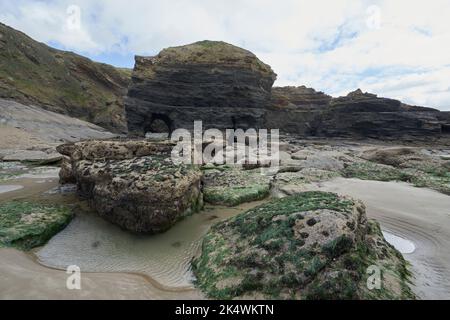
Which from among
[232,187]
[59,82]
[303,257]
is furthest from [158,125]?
[303,257]

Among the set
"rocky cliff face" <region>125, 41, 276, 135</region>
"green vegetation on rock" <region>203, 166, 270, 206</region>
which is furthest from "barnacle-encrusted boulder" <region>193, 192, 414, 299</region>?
"rocky cliff face" <region>125, 41, 276, 135</region>

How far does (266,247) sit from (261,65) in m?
50.2

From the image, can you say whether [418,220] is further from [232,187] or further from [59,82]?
[59,82]

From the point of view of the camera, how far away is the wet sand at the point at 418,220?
6160 mm

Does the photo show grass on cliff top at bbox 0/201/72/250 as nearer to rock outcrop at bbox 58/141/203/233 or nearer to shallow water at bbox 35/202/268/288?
shallow water at bbox 35/202/268/288

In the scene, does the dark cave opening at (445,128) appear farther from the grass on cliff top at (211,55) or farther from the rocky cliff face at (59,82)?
the rocky cliff face at (59,82)

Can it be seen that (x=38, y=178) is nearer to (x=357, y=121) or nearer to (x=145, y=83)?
(x=145, y=83)

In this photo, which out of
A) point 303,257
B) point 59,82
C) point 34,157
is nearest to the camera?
point 303,257

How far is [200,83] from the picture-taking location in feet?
158

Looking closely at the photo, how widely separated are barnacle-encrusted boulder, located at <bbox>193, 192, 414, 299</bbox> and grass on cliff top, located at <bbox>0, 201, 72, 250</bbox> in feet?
14.5

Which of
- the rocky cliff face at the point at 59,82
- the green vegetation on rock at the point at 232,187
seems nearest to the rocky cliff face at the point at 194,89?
the rocky cliff face at the point at 59,82

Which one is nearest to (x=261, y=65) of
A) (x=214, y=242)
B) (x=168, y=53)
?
(x=168, y=53)

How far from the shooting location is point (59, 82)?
64.1 m

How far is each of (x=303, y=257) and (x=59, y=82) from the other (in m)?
71.1
